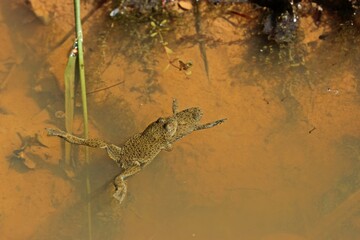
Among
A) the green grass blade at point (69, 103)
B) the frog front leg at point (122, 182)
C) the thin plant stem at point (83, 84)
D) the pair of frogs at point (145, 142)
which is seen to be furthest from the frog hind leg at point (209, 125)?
the green grass blade at point (69, 103)

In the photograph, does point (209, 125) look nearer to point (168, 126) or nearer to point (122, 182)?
point (168, 126)

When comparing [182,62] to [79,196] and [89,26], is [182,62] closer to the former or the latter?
[89,26]

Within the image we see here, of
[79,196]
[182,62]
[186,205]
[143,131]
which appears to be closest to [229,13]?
[182,62]

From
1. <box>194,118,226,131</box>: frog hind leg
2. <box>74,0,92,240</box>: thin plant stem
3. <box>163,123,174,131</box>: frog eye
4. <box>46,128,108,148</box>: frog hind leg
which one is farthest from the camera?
<box>194,118,226,131</box>: frog hind leg

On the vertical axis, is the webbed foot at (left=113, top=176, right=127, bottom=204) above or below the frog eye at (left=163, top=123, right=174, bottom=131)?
below

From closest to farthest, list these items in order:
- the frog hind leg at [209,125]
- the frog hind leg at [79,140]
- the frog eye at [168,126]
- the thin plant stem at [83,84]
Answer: the thin plant stem at [83,84] < the frog eye at [168,126] < the frog hind leg at [79,140] < the frog hind leg at [209,125]

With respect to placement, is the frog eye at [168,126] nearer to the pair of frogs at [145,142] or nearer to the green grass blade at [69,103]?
the pair of frogs at [145,142]

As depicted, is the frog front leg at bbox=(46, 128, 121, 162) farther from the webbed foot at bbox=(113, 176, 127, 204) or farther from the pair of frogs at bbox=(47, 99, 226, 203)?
the webbed foot at bbox=(113, 176, 127, 204)

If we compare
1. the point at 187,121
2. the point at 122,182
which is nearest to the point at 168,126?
the point at 187,121

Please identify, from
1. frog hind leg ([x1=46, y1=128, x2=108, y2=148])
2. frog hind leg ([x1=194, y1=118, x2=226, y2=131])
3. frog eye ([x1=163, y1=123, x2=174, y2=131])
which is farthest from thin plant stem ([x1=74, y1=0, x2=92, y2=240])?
frog hind leg ([x1=194, y1=118, x2=226, y2=131])
